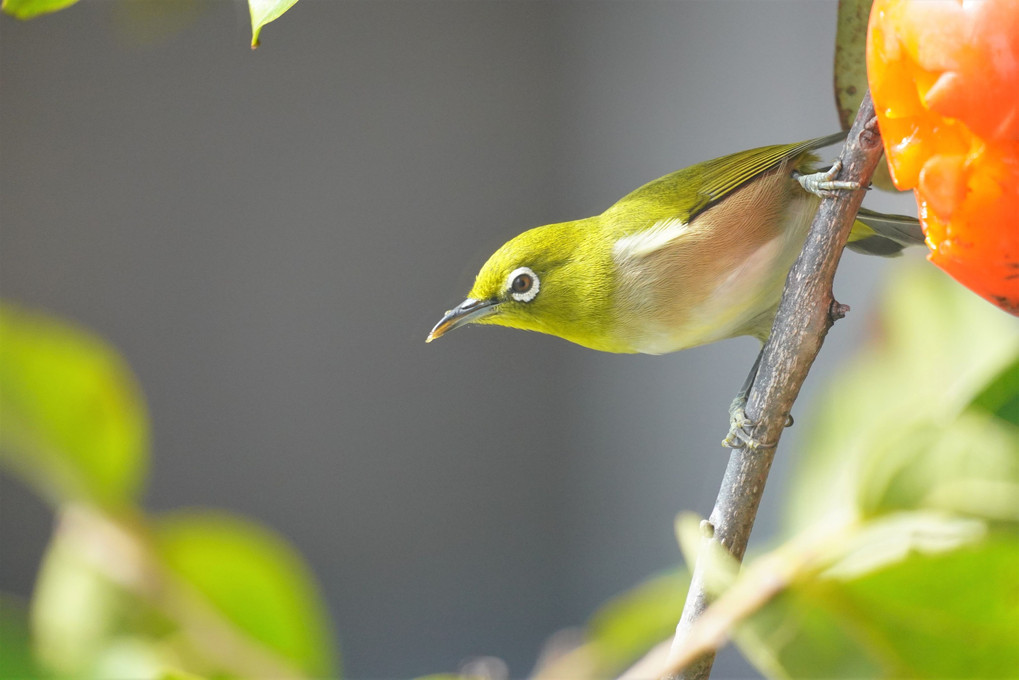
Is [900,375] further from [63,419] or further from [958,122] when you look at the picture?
[63,419]

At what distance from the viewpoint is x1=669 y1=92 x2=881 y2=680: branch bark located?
0.20 metres

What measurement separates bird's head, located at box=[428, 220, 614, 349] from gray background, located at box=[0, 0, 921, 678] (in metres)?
0.76

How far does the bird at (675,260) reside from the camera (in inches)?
13.0

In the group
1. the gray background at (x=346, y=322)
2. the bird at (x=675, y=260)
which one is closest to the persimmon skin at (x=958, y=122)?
the bird at (x=675, y=260)

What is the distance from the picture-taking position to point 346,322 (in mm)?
1711

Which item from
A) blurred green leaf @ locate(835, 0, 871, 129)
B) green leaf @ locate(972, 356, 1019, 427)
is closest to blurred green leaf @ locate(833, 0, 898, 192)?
blurred green leaf @ locate(835, 0, 871, 129)

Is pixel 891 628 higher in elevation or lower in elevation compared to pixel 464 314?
lower

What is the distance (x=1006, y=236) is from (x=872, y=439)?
0.17 ft

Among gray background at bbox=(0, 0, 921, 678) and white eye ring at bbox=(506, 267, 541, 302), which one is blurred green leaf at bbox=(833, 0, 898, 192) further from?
gray background at bbox=(0, 0, 921, 678)

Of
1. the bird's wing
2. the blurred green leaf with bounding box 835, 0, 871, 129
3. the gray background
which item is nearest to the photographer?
the blurred green leaf with bounding box 835, 0, 871, 129

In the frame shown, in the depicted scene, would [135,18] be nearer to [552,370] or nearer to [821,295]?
[821,295]

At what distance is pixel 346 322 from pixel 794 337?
1560 millimetres

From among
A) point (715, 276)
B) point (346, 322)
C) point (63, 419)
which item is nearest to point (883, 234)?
point (715, 276)

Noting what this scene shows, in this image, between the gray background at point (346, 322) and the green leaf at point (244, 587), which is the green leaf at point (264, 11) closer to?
the green leaf at point (244, 587)
